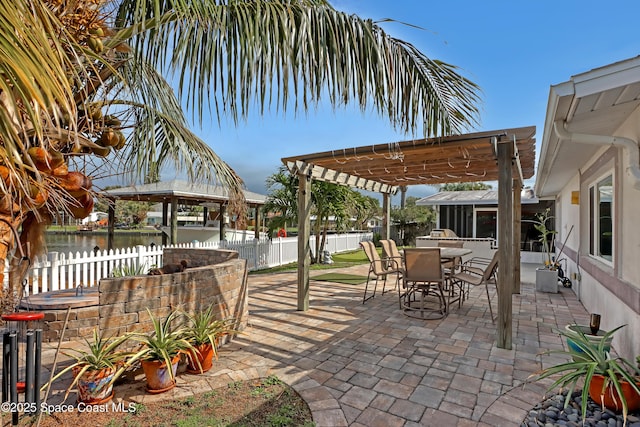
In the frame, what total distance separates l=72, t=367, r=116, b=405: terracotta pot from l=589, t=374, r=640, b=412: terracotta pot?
3849mm

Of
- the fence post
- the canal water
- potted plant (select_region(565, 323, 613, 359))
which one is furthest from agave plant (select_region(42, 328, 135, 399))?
the canal water

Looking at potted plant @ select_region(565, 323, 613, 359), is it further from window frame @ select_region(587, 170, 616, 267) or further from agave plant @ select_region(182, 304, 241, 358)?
agave plant @ select_region(182, 304, 241, 358)

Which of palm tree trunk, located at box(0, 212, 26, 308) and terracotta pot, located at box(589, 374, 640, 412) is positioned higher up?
palm tree trunk, located at box(0, 212, 26, 308)

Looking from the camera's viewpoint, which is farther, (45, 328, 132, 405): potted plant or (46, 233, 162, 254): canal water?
(46, 233, 162, 254): canal water

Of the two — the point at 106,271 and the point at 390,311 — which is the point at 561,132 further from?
the point at 106,271

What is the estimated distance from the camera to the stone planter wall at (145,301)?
3320mm

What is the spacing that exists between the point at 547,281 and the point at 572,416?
6.09 m

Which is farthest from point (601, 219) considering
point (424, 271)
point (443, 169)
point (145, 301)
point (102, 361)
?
point (102, 361)

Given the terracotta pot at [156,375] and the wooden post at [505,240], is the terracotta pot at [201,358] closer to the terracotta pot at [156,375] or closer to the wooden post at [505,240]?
the terracotta pot at [156,375]

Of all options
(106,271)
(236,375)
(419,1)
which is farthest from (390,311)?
(106,271)

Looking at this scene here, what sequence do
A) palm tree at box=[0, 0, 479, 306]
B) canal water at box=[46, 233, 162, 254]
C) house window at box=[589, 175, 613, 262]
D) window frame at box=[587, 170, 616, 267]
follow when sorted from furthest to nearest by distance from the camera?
canal water at box=[46, 233, 162, 254] → window frame at box=[587, 170, 616, 267] → house window at box=[589, 175, 613, 262] → palm tree at box=[0, 0, 479, 306]

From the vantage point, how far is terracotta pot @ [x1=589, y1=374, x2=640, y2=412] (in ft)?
8.09

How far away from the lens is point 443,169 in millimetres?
6512

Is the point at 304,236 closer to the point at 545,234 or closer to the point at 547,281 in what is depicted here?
the point at 547,281
